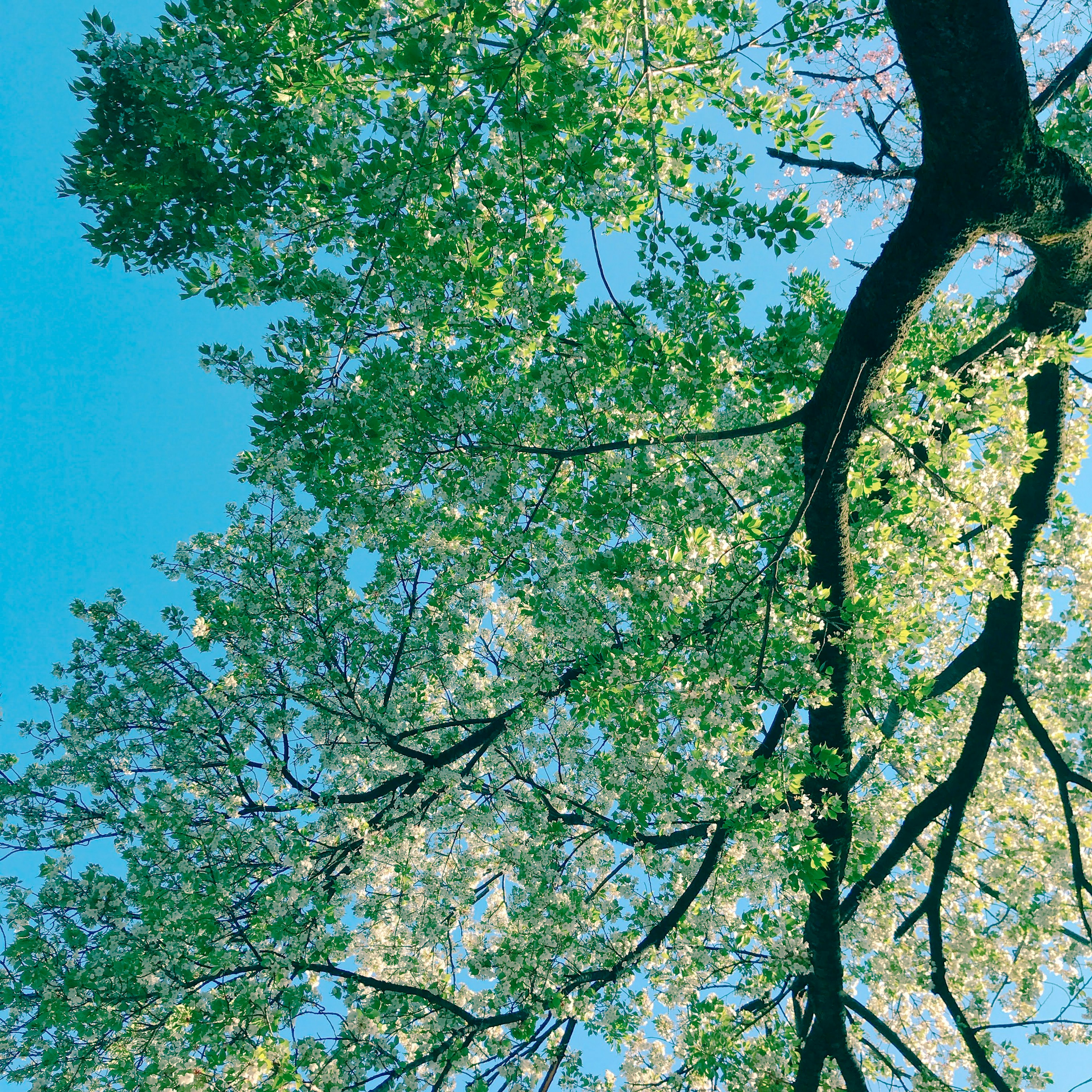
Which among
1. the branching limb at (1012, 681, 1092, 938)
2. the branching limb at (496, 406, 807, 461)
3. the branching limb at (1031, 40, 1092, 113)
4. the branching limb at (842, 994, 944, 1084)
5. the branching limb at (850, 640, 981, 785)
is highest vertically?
the branching limb at (1031, 40, 1092, 113)

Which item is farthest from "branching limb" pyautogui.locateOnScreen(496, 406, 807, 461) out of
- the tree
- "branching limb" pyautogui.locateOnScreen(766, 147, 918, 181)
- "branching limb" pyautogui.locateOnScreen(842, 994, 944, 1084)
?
"branching limb" pyautogui.locateOnScreen(842, 994, 944, 1084)

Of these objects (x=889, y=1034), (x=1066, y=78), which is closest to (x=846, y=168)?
(x=1066, y=78)

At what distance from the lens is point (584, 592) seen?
937 cm

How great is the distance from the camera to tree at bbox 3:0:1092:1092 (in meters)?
6.39

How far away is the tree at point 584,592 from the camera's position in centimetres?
639

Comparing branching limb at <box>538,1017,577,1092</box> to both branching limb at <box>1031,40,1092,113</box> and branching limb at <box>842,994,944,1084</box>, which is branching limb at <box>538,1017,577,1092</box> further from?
branching limb at <box>1031,40,1092,113</box>

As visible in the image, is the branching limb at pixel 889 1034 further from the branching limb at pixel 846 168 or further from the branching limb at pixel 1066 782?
the branching limb at pixel 846 168

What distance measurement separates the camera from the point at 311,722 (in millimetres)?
10523

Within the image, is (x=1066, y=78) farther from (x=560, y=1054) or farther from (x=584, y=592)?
(x=560, y=1054)

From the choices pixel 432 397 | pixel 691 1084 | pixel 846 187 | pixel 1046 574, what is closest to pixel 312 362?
pixel 432 397

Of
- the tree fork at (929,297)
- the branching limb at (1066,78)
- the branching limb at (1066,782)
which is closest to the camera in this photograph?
the tree fork at (929,297)

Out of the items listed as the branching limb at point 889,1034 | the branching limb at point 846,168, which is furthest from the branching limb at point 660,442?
the branching limb at point 889,1034

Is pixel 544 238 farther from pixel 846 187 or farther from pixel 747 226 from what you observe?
pixel 846 187

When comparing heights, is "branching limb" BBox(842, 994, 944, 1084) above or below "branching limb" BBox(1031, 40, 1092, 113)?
below
